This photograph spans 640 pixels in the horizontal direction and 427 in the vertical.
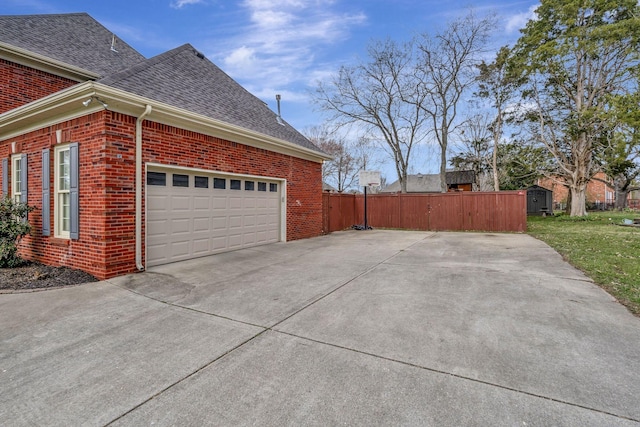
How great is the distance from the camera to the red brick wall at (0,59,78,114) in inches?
320

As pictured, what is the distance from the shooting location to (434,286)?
5.00 meters

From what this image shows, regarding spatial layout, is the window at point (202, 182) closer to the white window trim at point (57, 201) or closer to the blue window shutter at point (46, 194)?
the white window trim at point (57, 201)

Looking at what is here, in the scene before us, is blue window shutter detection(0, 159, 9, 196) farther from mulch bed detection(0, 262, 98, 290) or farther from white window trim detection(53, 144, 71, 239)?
mulch bed detection(0, 262, 98, 290)

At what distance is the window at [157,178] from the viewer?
6.33m

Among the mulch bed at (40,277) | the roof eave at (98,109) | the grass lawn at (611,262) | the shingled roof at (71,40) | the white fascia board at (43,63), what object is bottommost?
the mulch bed at (40,277)

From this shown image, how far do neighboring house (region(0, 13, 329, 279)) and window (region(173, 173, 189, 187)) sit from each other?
0.03 meters

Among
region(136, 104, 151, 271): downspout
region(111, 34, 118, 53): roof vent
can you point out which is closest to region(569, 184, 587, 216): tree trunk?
region(136, 104, 151, 271): downspout

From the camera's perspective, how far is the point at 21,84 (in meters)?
8.39

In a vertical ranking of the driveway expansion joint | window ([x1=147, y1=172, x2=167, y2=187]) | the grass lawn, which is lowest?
the driveway expansion joint

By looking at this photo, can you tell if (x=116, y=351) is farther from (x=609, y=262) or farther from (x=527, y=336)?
(x=609, y=262)

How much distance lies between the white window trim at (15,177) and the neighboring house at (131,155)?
0.16 ft

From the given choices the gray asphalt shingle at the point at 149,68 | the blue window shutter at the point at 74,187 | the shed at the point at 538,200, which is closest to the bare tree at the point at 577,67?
the shed at the point at 538,200

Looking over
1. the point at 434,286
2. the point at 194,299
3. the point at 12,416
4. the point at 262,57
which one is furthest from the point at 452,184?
the point at 12,416

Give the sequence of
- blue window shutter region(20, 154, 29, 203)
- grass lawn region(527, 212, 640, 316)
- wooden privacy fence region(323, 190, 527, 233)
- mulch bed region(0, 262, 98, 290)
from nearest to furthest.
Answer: grass lawn region(527, 212, 640, 316)
mulch bed region(0, 262, 98, 290)
blue window shutter region(20, 154, 29, 203)
wooden privacy fence region(323, 190, 527, 233)
